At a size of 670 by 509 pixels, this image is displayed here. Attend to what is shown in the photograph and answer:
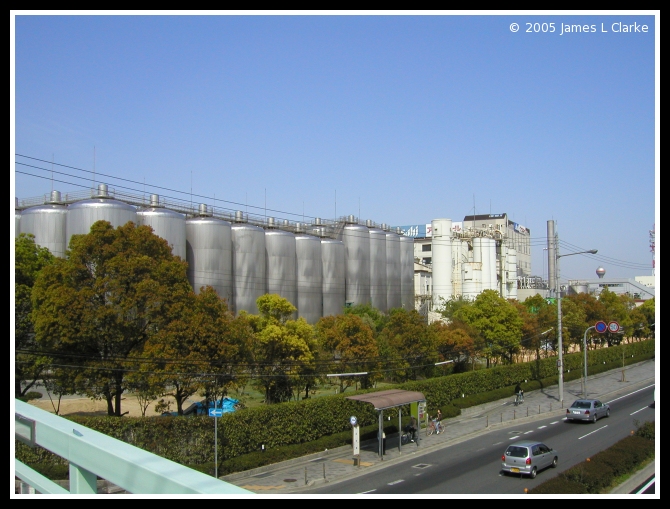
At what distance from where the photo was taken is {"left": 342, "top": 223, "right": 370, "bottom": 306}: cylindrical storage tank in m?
64.2

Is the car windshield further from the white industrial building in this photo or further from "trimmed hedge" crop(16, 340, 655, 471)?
the white industrial building

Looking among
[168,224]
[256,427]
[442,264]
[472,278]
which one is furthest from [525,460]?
[472,278]

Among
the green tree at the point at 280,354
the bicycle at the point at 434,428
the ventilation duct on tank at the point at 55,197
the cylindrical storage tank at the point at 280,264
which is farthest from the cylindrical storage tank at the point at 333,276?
the green tree at the point at 280,354

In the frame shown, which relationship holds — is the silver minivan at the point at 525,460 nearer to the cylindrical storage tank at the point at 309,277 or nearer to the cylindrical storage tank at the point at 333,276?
the cylindrical storage tank at the point at 309,277

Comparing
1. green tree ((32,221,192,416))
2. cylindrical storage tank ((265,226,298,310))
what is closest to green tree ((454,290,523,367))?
cylindrical storage tank ((265,226,298,310))

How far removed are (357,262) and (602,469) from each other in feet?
160

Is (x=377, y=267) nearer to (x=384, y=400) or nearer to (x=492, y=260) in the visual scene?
(x=492, y=260)

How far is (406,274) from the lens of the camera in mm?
71938

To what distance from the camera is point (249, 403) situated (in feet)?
113

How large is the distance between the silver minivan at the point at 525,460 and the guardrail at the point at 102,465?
19.1 m

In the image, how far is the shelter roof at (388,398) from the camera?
24672 mm

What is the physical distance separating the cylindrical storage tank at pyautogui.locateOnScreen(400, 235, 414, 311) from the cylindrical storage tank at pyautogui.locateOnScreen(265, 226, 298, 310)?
708 inches

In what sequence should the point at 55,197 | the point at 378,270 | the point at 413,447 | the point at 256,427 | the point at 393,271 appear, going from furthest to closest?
the point at 393,271, the point at 378,270, the point at 55,197, the point at 413,447, the point at 256,427
